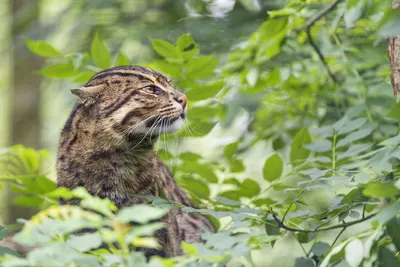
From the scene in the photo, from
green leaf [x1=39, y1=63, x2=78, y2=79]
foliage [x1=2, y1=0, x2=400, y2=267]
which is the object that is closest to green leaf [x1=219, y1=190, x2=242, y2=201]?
foliage [x1=2, y1=0, x2=400, y2=267]

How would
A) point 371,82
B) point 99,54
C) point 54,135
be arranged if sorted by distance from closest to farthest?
point 99,54 → point 371,82 → point 54,135

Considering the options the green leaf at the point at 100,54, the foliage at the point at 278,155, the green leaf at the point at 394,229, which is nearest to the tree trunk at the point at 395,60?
the foliage at the point at 278,155

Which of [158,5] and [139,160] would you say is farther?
[158,5]

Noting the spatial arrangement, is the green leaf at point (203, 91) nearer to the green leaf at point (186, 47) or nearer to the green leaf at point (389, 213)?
the green leaf at point (186, 47)

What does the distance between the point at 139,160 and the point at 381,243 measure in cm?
177

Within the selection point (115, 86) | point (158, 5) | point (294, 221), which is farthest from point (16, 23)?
point (294, 221)

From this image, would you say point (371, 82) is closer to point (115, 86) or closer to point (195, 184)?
point (195, 184)

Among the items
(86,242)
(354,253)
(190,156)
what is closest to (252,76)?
(190,156)

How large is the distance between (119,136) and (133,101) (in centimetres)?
21

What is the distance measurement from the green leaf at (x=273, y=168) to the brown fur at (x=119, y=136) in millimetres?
529

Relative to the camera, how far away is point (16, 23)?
617 cm

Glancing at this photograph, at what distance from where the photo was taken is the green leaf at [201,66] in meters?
3.66

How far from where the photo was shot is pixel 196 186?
3.82 meters

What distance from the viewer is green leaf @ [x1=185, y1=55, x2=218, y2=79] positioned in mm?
3658
